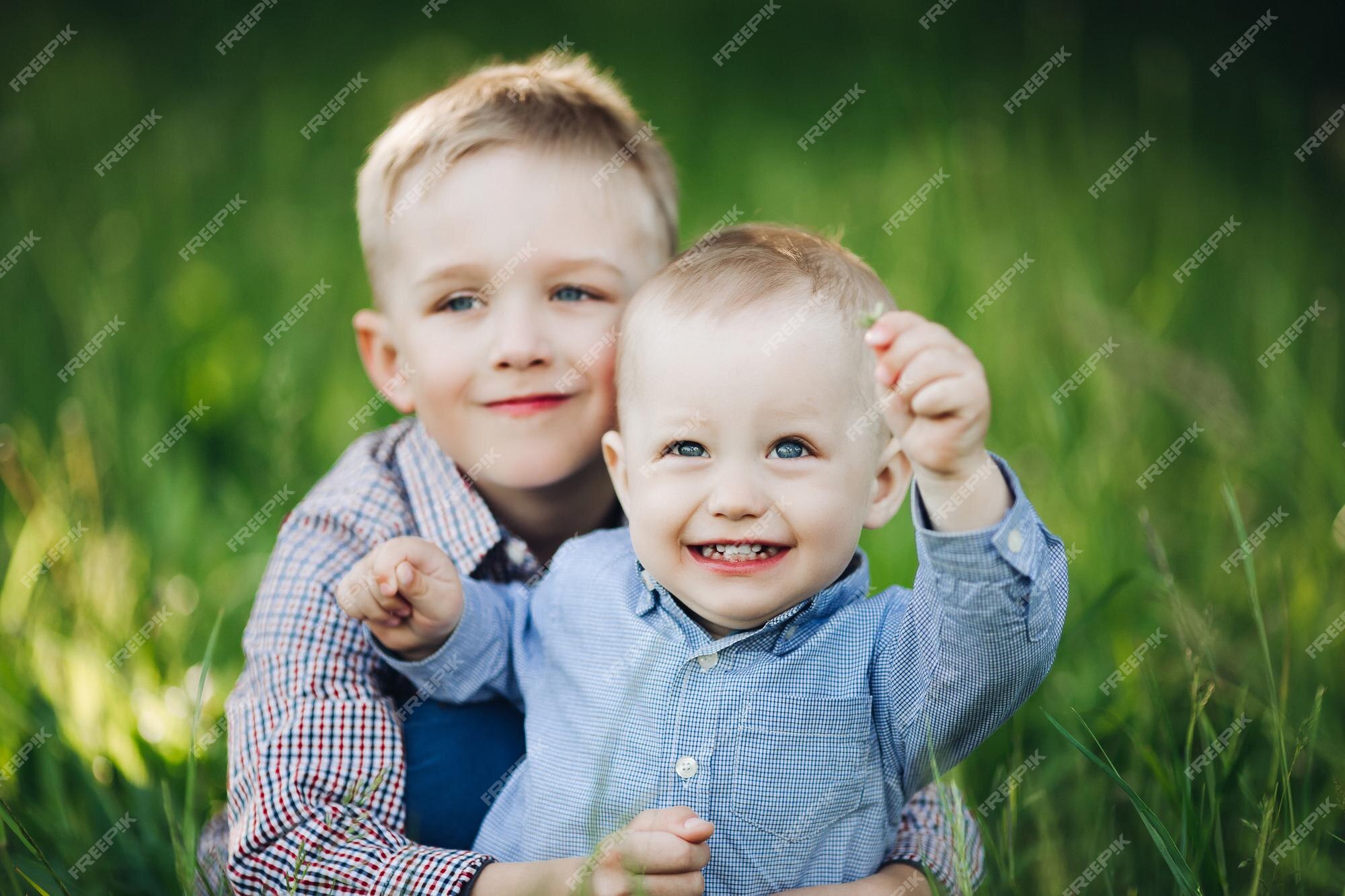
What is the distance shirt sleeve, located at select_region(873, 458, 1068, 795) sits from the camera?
157cm

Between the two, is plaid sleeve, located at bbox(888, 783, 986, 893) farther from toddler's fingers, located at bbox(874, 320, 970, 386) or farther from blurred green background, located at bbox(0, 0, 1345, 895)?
toddler's fingers, located at bbox(874, 320, 970, 386)

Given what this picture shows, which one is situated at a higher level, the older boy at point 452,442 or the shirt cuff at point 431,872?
the older boy at point 452,442

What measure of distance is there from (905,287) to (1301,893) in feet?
7.93

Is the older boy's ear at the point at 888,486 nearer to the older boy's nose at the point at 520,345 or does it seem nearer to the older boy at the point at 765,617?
the older boy at the point at 765,617

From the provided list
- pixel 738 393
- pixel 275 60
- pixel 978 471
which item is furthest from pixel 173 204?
pixel 978 471

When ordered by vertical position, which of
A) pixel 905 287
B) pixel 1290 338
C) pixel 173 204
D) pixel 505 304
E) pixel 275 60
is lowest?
pixel 1290 338

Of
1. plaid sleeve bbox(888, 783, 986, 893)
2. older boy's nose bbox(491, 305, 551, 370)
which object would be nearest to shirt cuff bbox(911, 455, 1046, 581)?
plaid sleeve bbox(888, 783, 986, 893)

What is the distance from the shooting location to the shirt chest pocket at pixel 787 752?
1769 millimetres

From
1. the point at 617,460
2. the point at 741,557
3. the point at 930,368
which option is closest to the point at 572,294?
the point at 617,460

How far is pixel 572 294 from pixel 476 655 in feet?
2.17

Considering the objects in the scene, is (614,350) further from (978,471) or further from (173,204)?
(173,204)

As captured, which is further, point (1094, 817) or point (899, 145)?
point (899, 145)

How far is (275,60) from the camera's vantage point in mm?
6055

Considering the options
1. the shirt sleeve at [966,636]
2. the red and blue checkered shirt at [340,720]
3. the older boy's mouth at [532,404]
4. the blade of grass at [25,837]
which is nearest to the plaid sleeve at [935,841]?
the red and blue checkered shirt at [340,720]
